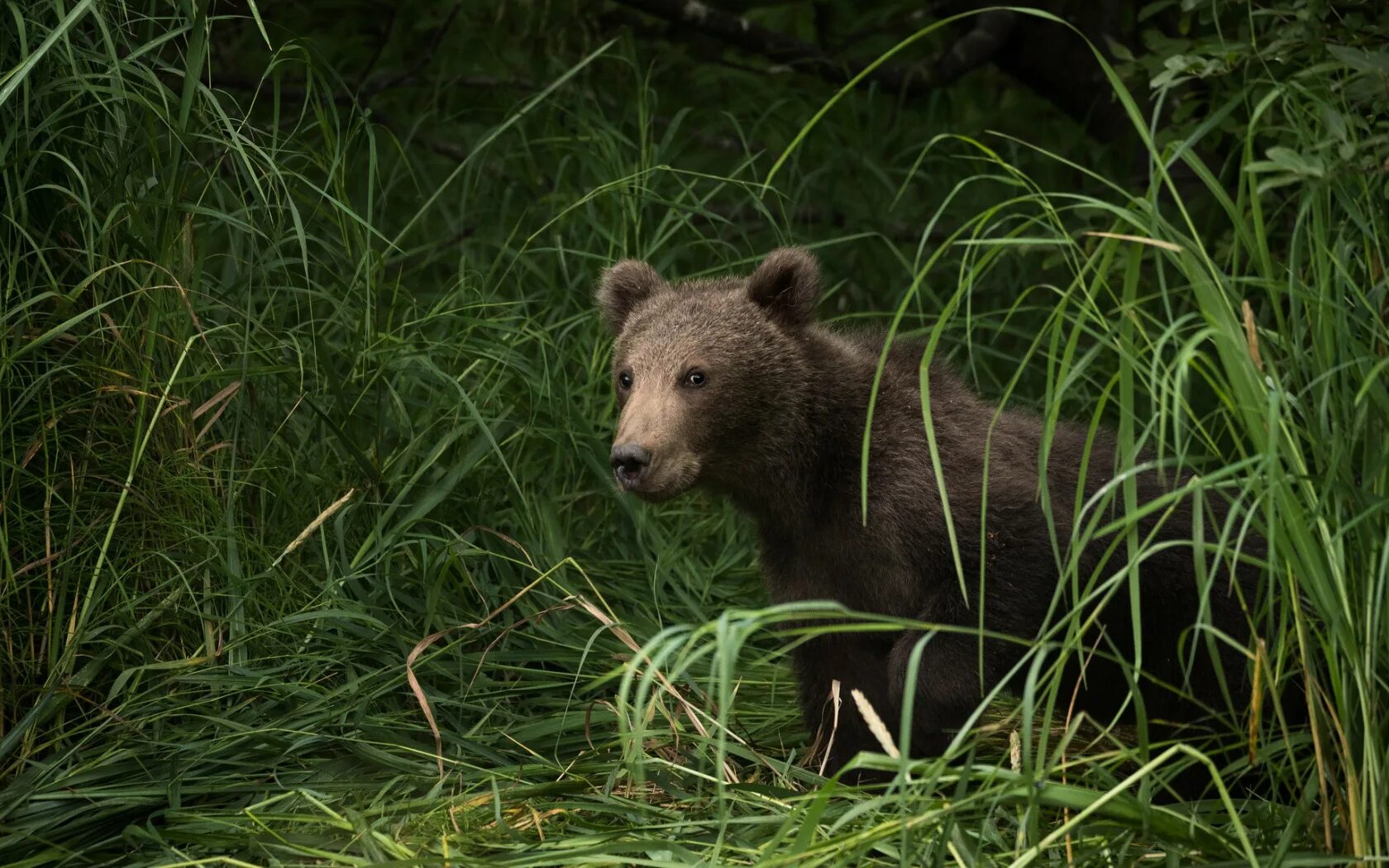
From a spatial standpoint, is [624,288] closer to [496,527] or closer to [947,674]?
[496,527]

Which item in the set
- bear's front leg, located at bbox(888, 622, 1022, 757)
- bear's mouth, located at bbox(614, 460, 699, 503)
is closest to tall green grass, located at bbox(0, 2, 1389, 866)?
bear's front leg, located at bbox(888, 622, 1022, 757)

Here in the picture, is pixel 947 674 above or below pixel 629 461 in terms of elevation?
below

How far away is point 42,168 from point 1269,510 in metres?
2.94

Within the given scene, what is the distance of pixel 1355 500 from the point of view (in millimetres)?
2822

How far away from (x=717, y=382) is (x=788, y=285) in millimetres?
354

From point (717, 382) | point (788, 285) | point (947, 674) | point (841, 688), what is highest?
point (788, 285)

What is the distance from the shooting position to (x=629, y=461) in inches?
152

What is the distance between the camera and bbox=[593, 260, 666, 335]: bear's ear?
4598 mm

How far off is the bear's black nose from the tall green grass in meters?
0.33

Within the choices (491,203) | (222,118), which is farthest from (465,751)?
(491,203)

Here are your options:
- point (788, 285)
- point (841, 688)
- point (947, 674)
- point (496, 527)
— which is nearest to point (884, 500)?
point (947, 674)

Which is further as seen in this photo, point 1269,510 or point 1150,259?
point 1150,259

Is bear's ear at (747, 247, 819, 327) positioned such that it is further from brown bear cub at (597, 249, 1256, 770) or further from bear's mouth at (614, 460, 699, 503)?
bear's mouth at (614, 460, 699, 503)

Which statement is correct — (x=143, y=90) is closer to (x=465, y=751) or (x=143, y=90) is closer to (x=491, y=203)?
(x=465, y=751)
